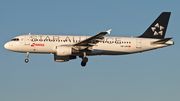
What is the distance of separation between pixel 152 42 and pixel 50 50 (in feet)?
54.3

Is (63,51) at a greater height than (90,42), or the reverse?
(90,42)

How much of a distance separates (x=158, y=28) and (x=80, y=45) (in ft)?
48.6

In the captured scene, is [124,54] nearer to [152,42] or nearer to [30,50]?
[152,42]

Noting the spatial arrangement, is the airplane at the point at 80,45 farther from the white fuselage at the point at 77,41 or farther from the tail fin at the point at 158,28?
the tail fin at the point at 158,28

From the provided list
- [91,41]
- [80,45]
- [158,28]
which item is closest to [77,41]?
[80,45]

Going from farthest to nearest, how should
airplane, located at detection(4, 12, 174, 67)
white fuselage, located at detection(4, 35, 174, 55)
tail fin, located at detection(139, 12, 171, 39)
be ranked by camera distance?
tail fin, located at detection(139, 12, 171, 39)
white fuselage, located at detection(4, 35, 174, 55)
airplane, located at detection(4, 12, 174, 67)

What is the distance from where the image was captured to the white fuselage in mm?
54281

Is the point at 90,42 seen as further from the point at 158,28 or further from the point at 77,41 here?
the point at 158,28

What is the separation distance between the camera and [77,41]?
55.2m

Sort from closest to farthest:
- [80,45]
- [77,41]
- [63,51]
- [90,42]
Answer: [63,51] < [90,42] < [80,45] < [77,41]

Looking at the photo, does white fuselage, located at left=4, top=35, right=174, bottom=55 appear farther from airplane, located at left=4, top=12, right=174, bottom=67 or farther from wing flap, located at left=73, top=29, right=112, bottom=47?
wing flap, located at left=73, top=29, right=112, bottom=47

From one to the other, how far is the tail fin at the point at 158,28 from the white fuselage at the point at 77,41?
2.23 m

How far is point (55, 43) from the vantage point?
54.4 metres

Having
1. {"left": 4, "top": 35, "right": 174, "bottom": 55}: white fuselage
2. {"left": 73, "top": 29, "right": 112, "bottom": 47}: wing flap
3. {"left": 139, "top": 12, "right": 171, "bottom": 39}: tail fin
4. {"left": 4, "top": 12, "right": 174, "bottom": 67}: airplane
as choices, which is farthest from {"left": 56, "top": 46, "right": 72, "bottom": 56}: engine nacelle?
{"left": 139, "top": 12, "right": 171, "bottom": 39}: tail fin
